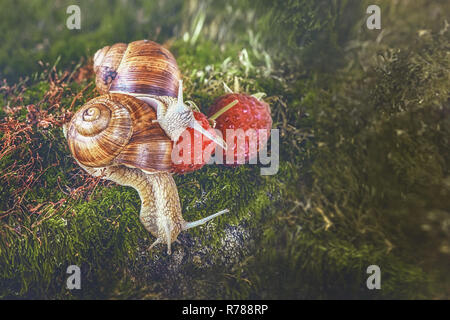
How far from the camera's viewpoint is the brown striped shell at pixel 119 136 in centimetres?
92

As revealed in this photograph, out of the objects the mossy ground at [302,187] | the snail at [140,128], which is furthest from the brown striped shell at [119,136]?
the mossy ground at [302,187]

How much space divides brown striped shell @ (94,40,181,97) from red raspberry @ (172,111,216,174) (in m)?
0.13

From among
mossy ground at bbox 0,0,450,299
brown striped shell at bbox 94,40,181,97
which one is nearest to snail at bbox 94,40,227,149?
brown striped shell at bbox 94,40,181,97

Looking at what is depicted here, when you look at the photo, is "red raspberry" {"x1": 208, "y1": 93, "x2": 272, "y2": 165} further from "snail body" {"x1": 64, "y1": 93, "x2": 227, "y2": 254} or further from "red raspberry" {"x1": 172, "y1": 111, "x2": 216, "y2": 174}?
"snail body" {"x1": 64, "y1": 93, "x2": 227, "y2": 254}

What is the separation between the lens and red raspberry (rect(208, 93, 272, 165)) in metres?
1.03

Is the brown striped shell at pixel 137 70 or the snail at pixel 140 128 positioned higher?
the brown striped shell at pixel 137 70

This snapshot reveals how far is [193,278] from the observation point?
1058 millimetres

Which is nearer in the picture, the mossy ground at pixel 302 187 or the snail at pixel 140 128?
the snail at pixel 140 128

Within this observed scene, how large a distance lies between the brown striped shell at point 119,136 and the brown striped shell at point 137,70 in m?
0.05

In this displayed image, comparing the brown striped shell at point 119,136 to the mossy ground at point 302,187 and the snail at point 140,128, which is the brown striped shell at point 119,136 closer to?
the snail at point 140,128

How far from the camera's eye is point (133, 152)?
0.95 m

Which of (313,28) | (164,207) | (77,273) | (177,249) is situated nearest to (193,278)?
(177,249)

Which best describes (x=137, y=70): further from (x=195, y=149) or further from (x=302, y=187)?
(x=302, y=187)

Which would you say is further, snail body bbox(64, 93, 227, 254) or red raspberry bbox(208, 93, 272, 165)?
red raspberry bbox(208, 93, 272, 165)
